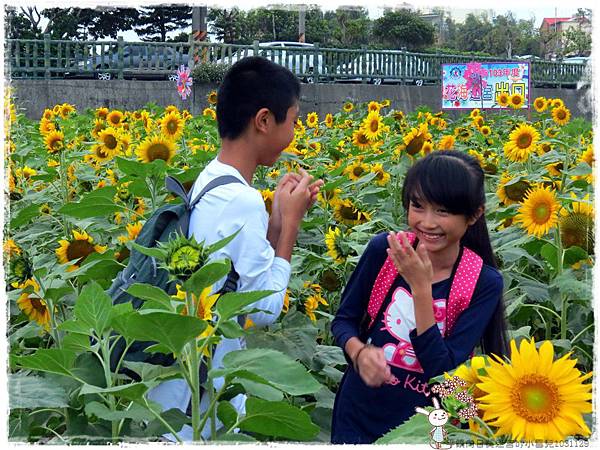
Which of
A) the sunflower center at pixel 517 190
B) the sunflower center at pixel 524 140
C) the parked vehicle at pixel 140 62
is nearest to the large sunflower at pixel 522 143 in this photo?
the sunflower center at pixel 524 140

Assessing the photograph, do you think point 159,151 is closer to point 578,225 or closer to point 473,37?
point 578,225

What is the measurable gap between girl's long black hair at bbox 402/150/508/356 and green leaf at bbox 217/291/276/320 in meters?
0.55

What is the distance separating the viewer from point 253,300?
39.8 inches

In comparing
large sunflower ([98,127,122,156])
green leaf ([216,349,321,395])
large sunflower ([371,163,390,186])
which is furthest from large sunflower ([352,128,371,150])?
green leaf ([216,349,321,395])

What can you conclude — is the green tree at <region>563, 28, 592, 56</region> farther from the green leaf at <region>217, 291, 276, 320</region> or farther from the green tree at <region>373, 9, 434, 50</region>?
the green tree at <region>373, 9, 434, 50</region>

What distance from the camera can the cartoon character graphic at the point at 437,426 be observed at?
0.91m

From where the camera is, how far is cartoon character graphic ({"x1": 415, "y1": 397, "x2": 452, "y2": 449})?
907mm

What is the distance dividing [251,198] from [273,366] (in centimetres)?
57

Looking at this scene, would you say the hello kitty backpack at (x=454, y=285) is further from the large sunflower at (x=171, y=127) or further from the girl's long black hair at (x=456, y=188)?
the large sunflower at (x=171, y=127)

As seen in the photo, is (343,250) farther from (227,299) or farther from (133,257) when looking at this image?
(227,299)

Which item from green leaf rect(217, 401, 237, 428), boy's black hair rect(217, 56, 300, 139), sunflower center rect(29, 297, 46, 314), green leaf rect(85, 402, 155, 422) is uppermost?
boy's black hair rect(217, 56, 300, 139)

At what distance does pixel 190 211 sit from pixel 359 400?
16.0 inches

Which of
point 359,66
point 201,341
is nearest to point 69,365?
point 201,341

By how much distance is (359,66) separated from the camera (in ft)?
43.4
